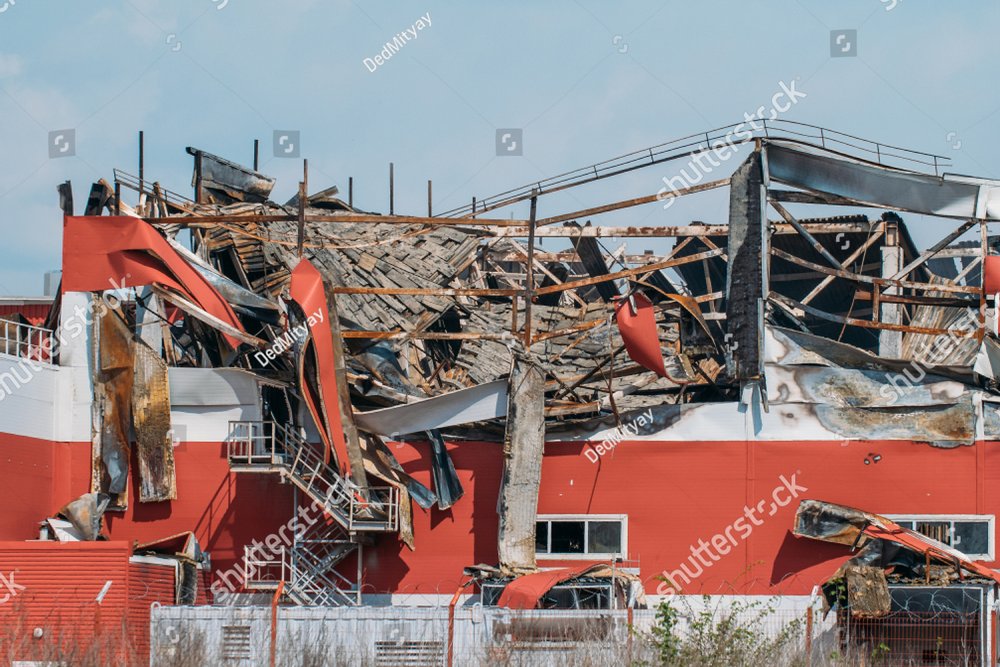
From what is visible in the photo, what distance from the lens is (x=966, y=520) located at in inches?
1183

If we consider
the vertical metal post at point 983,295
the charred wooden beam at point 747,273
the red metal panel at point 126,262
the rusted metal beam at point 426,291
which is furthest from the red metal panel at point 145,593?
the vertical metal post at point 983,295

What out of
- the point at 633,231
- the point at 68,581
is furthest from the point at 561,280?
the point at 68,581

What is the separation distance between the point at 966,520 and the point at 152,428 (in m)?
17.4

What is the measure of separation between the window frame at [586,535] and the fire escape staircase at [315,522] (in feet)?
11.0

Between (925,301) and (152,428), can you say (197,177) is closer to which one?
(152,428)

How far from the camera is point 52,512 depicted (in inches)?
Answer: 1241

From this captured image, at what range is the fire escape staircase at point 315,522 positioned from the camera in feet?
96.9

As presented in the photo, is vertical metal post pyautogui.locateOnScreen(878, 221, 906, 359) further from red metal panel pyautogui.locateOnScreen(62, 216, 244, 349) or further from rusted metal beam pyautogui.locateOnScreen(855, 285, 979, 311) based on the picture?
red metal panel pyautogui.locateOnScreen(62, 216, 244, 349)

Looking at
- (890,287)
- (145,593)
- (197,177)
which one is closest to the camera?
(145,593)

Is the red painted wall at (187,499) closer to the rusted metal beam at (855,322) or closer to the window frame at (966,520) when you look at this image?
the rusted metal beam at (855,322)

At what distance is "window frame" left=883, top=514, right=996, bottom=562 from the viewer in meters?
29.8

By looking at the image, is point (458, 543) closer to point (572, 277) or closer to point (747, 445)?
point (747, 445)

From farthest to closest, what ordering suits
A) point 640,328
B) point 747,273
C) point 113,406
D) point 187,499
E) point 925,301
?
point 925,301 < point 113,406 < point 187,499 < point 747,273 < point 640,328

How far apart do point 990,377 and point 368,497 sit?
13.5 meters
